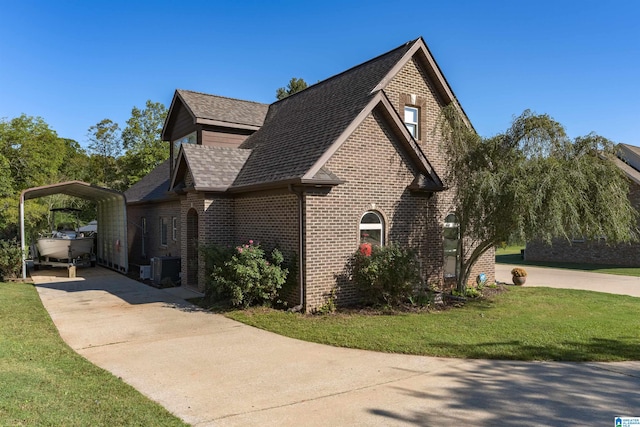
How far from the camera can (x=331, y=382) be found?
5.99 m

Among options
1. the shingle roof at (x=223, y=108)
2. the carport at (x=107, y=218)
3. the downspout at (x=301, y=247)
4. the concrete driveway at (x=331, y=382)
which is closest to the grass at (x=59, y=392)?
the concrete driveway at (x=331, y=382)

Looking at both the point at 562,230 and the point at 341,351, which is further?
the point at 562,230

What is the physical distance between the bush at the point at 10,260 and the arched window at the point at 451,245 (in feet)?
50.9

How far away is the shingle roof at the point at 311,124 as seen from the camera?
11.4 metres

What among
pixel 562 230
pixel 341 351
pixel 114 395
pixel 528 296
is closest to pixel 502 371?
pixel 341 351

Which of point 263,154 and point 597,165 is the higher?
point 263,154

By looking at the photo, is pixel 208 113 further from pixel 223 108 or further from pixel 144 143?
pixel 144 143

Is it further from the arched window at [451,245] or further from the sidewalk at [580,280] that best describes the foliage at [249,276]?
the sidewalk at [580,280]

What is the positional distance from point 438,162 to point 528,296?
501cm

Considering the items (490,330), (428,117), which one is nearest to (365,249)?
(490,330)

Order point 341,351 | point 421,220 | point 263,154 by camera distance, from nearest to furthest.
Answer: point 341,351, point 421,220, point 263,154

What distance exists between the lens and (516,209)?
398 inches

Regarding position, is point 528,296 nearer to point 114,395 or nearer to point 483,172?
point 483,172

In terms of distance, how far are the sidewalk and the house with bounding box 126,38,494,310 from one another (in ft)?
11.9
